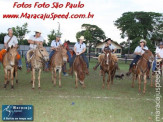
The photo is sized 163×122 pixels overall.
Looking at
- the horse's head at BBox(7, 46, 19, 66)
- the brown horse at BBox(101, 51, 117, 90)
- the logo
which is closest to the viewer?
the logo

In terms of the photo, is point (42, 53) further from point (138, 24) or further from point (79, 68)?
point (138, 24)

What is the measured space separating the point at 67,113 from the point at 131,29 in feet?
184

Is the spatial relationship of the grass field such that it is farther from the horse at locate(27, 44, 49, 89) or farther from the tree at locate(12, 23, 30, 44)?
the tree at locate(12, 23, 30, 44)

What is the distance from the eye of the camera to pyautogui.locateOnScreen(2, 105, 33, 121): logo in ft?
22.9

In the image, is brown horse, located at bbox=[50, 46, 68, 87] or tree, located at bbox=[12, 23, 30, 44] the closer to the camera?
brown horse, located at bbox=[50, 46, 68, 87]

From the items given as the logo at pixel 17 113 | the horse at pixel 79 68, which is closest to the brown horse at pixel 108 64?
the horse at pixel 79 68

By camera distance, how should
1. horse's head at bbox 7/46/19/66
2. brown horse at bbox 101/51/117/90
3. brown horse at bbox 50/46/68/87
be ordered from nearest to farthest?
1. horse's head at bbox 7/46/19/66
2. brown horse at bbox 101/51/117/90
3. brown horse at bbox 50/46/68/87

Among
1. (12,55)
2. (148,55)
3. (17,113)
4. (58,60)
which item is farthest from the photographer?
(58,60)

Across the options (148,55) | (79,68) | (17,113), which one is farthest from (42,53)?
(17,113)

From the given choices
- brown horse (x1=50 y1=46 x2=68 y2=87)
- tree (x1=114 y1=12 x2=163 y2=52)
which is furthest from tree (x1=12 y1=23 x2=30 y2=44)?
brown horse (x1=50 y1=46 x2=68 y2=87)

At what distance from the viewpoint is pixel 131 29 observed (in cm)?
6169

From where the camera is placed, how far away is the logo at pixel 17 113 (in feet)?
22.9

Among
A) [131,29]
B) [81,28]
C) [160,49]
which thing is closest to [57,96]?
[160,49]

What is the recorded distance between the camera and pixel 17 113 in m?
7.30
